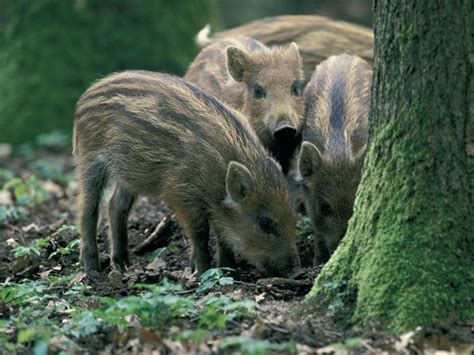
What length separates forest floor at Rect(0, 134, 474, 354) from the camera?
4477 millimetres

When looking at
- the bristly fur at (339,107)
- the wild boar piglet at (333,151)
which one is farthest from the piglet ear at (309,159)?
the bristly fur at (339,107)

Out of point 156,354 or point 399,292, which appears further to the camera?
point 399,292

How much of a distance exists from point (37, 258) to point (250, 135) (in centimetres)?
181

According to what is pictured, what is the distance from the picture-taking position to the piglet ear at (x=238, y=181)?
20.5 feet

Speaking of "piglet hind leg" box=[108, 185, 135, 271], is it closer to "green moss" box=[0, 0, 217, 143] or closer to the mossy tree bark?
the mossy tree bark

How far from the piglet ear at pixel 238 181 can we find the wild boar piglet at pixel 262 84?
1.13 meters

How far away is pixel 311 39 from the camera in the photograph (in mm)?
9227

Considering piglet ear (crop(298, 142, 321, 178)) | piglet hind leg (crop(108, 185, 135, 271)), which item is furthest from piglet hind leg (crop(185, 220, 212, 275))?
piglet ear (crop(298, 142, 321, 178))

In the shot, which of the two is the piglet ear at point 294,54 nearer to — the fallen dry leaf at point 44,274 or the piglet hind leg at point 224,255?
the piglet hind leg at point 224,255

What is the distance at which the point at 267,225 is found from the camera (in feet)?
21.2

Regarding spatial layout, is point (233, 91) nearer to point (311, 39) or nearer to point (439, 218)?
point (311, 39)

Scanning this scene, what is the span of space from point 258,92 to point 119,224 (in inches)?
66.1

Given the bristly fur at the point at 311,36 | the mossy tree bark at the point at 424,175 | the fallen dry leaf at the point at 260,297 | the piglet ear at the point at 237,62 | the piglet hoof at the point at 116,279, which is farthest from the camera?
the bristly fur at the point at 311,36

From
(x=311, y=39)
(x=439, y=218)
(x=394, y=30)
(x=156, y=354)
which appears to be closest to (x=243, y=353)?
(x=156, y=354)
